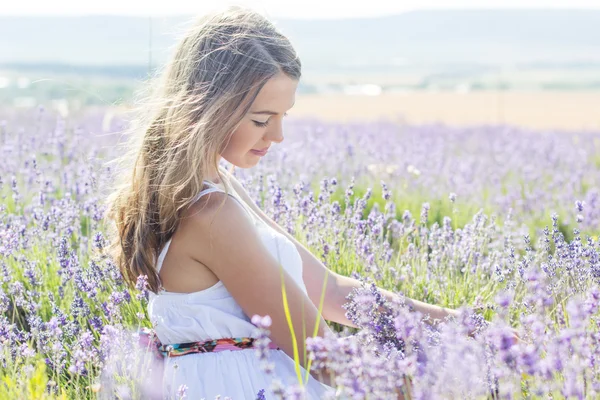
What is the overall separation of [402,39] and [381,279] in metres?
189

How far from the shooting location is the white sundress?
7.54 ft

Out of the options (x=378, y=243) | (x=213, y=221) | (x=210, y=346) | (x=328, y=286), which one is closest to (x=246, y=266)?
(x=213, y=221)

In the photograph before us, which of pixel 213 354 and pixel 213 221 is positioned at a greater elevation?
pixel 213 221

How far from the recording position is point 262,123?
97.8 inches

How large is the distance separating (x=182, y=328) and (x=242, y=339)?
18 cm

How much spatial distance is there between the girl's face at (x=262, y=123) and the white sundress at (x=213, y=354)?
5.6 inches

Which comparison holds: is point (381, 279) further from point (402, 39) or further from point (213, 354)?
point (402, 39)

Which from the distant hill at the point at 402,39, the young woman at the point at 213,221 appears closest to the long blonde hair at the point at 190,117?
the young woman at the point at 213,221

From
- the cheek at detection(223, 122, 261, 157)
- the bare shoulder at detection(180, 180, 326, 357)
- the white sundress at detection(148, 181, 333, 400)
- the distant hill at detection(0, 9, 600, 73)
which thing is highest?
the cheek at detection(223, 122, 261, 157)

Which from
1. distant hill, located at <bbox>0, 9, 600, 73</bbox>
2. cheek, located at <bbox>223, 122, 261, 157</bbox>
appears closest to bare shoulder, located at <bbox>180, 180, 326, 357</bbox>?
cheek, located at <bbox>223, 122, 261, 157</bbox>

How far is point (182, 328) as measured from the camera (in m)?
2.36

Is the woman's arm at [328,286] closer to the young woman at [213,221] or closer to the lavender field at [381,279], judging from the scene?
the lavender field at [381,279]

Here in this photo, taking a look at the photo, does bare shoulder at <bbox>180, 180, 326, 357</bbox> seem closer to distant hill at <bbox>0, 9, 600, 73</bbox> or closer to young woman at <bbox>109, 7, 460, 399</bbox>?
young woman at <bbox>109, 7, 460, 399</bbox>

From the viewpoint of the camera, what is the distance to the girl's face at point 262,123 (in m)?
2.46
